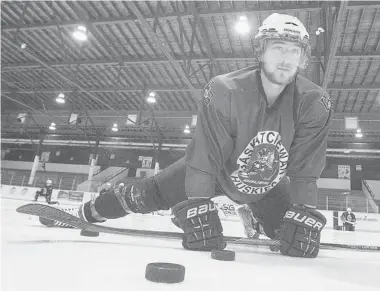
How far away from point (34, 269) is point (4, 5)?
12.7 m

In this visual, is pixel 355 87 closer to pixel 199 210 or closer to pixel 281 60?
pixel 281 60

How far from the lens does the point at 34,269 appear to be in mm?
920

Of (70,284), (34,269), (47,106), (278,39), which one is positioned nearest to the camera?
(70,284)

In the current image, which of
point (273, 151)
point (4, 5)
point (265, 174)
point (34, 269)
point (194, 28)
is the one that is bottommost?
point (34, 269)

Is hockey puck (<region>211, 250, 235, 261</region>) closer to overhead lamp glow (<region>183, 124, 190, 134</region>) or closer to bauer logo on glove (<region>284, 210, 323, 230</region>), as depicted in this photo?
bauer logo on glove (<region>284, 210, 323, 230</region>)

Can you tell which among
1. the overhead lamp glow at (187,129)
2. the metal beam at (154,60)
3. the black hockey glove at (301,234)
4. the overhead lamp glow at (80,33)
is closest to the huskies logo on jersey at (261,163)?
the black hockey glove at (301,234)

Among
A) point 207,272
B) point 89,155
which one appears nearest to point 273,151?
point 207,272

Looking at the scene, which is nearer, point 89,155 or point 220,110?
point 220,110

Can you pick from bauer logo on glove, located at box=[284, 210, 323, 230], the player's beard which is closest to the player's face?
the player's beard

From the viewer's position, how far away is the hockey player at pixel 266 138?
1680mm

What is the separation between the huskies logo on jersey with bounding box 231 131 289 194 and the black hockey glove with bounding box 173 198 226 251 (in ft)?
1.15

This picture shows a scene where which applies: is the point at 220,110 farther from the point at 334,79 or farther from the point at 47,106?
the point at 47,106

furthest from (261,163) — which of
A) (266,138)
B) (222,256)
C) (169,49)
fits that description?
(169,49)

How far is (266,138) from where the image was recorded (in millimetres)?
1785
